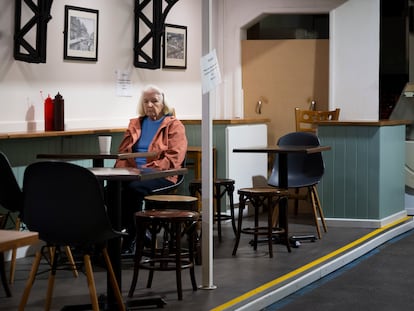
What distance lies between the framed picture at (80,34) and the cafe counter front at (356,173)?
86.6 inches

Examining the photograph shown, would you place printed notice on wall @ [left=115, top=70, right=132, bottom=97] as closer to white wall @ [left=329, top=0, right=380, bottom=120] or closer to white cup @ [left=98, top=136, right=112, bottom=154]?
white cup @ [left=98, top=136, right=112, bottom=154]

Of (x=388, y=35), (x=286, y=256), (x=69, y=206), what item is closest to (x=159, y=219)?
(x=69, y=206)

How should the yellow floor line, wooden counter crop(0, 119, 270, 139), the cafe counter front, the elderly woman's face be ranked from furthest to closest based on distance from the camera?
1. the cafe counter front
2. the elderly woman's face
3. wooden counter crop(0, 119, 270, 139)
4. the yellow floor line

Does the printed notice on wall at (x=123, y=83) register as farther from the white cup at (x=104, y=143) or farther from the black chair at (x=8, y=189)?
the black chair at (x=8, y=189)

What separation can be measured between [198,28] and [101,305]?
15.6 ft

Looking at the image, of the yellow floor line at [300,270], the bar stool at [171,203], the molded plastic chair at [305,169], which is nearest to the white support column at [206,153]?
the yellow floor line at [300,270]

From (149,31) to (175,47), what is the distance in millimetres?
551

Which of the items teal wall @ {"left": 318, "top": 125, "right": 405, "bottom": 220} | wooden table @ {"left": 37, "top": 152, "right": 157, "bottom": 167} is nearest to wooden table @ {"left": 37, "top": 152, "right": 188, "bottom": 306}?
wooden table @ {"left": 37, "top": 152, "right": 157, "bottom": 167}

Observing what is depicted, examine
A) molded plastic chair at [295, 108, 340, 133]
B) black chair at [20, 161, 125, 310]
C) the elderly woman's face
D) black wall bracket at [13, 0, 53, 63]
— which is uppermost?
black wall bracket at [13, 0, 53, 63]

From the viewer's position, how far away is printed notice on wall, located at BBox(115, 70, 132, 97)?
754cm

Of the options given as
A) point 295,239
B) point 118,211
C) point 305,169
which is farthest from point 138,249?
point 305,169

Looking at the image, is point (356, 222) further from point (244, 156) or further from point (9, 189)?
point (9, 189)

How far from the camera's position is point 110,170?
480cm

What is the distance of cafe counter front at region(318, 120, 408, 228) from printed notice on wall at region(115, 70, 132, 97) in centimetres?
178
